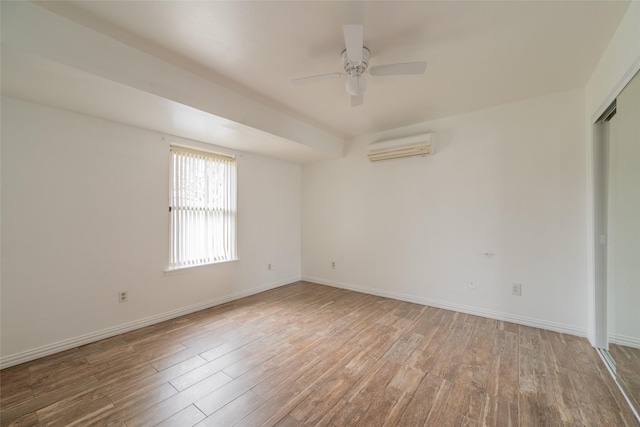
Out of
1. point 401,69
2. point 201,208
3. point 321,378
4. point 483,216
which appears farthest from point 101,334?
point 483,216

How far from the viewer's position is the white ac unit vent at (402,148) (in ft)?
10.9

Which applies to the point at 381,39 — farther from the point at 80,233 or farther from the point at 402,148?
the point at 80,233

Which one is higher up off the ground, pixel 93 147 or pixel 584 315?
pixel 93 147

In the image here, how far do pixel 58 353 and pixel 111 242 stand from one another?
1056 millimetres

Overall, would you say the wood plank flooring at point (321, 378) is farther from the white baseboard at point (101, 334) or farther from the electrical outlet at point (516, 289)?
the electrical outlet at point (516, 289)

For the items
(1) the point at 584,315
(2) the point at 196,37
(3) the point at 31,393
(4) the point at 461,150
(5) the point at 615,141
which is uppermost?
(2) the point at 196,37

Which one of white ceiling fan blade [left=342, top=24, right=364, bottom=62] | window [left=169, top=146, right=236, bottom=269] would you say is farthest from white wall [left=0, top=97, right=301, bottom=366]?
white ceiling fan blade [left=342, top=24, right=364, bottom=62]

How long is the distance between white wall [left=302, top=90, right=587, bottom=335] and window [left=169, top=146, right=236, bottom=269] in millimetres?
1917

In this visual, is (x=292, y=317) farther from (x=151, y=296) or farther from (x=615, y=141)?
(x=615, y=141)

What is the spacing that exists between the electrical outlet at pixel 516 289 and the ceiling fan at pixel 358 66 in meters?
2.64

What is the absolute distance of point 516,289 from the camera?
2865 mm

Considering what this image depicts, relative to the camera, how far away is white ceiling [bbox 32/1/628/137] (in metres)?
1.58

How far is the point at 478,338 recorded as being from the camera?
8.24 feet

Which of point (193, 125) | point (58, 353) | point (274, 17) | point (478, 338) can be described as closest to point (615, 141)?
point (478, 338)
